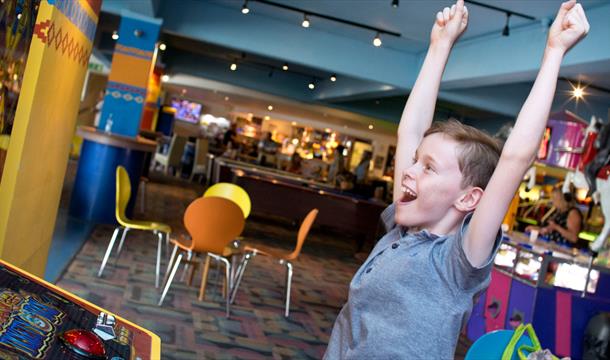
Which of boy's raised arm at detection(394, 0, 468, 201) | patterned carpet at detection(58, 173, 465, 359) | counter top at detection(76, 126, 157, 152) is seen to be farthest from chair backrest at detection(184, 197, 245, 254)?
boy's raised arm at detection(394, 0, 468, 201)

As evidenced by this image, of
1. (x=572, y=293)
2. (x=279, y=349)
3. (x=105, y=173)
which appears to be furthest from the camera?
(x=105, y=173)

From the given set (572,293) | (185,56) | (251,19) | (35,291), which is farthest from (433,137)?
(185,56)

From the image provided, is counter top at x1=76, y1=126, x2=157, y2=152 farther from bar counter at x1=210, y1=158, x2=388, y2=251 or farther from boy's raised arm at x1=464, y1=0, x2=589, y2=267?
boy's raised arm at x1=464, y1=0, x2=589, y2=267

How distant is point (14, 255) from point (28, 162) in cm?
43

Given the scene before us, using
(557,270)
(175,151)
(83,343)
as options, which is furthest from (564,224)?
(175,151)

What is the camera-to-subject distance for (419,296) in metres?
1.35

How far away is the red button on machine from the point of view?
1.39 metres

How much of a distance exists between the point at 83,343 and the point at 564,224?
8.47 m

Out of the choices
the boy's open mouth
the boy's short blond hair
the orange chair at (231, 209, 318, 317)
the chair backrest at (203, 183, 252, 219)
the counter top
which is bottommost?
the orange chair at (231, 209, 318, 317)

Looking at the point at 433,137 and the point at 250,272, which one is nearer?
the point at 433,137

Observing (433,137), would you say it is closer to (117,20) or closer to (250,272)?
(250,272)

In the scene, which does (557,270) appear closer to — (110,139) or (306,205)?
(306,205)

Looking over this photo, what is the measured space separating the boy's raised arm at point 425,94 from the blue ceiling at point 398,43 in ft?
16.6

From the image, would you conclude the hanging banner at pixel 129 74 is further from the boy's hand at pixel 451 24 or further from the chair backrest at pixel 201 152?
the chair backrest at pixel 201 152
